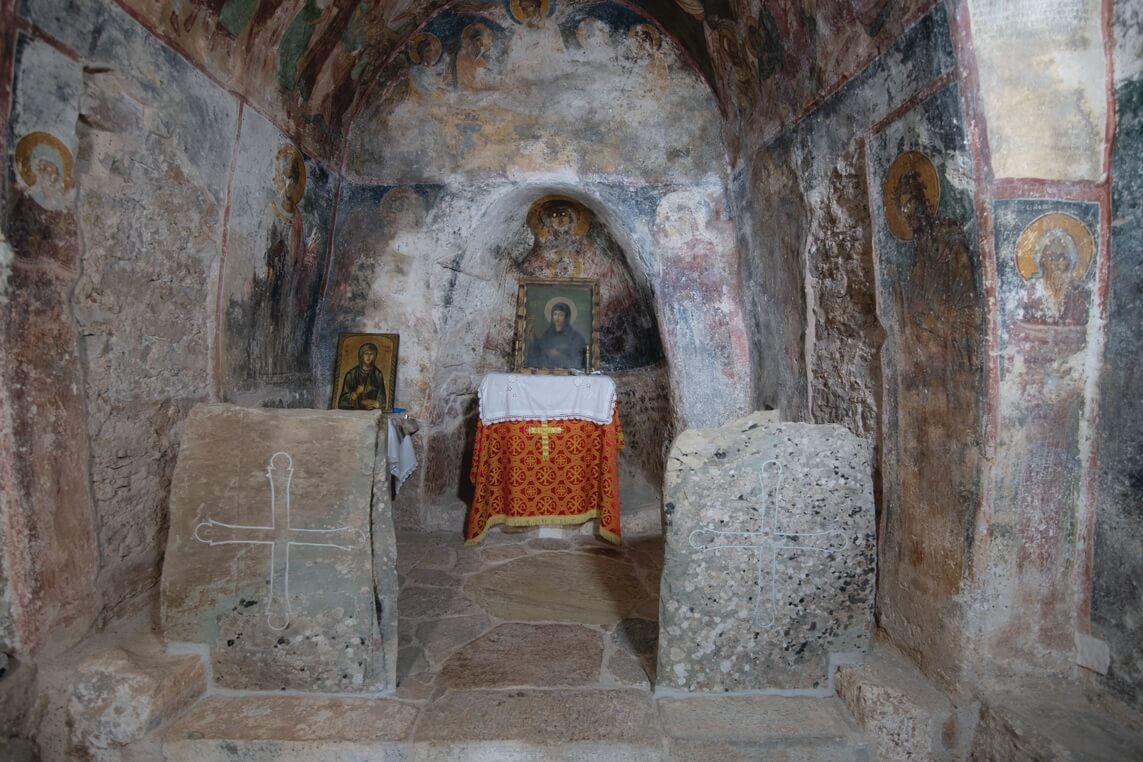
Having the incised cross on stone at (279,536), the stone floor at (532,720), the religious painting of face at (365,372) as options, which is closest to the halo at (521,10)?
the religious painting of face at (365,372)

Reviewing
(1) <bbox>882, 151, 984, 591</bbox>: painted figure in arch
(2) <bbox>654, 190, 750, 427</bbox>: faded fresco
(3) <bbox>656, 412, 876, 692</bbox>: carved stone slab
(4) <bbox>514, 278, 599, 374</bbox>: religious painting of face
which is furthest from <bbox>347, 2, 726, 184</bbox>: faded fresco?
(3) <bbox>656, 412, 876, 692</bbox>: carved stone slab

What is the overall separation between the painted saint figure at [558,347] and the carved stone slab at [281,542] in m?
3.47

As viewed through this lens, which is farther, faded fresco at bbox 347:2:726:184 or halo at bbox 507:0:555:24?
faded fresco at bbox 347:2:726:184

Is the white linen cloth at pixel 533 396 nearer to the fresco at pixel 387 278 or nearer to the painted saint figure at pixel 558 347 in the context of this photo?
the fresco at pixel 387 278

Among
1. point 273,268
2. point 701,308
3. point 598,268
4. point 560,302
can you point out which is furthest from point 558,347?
point 273,268

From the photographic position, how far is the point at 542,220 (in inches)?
246

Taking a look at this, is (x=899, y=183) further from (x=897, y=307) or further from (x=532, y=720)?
(x=532, y=720)

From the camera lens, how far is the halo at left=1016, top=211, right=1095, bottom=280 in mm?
2416

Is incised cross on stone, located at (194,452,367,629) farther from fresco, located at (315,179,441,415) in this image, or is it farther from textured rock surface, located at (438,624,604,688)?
fresco, located at (315,179,441,415)

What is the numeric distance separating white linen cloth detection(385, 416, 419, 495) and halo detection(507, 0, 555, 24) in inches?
126

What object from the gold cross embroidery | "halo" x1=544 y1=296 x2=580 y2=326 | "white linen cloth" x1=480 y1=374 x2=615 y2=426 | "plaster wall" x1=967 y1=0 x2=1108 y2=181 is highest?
"plaster wall" x1=967 y1=0 x2=1108 y2=181

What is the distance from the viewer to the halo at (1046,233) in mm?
2416

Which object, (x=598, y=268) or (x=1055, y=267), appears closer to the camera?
(x=1055, y=267)

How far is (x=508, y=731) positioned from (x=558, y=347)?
3.96 m
